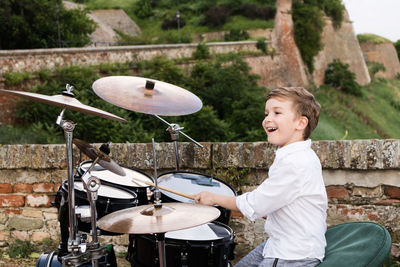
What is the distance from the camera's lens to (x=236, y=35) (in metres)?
30.3

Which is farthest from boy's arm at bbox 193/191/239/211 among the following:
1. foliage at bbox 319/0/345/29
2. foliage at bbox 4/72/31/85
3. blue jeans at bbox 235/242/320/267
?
foliage at bbox 319/0/345/29

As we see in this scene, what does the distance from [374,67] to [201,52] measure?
27246 mm

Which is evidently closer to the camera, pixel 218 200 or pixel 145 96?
pixel 218 200

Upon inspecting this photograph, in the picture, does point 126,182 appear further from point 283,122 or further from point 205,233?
point 283,122

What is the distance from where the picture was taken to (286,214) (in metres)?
2.10

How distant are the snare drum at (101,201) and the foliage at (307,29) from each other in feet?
98.0

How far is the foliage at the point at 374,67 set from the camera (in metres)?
43.1

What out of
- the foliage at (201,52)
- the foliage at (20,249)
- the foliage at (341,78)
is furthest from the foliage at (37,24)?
the foliage at (341,78)

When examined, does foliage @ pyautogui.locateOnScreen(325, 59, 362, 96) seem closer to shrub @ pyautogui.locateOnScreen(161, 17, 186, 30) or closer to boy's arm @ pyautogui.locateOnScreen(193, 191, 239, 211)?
shrub @ pyautogui.locateOnScreen(161, 17, 186, 30)

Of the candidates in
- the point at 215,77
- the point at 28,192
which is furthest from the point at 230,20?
the point at 28,192

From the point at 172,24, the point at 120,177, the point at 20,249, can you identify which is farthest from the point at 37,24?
the point at 120,177

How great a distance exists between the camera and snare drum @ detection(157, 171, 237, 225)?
268 centimetres

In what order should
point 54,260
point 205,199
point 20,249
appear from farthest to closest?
point 20,249
point 54,260
point 205,199

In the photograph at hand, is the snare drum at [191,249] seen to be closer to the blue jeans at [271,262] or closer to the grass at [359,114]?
the blue jeans at [271,262]
